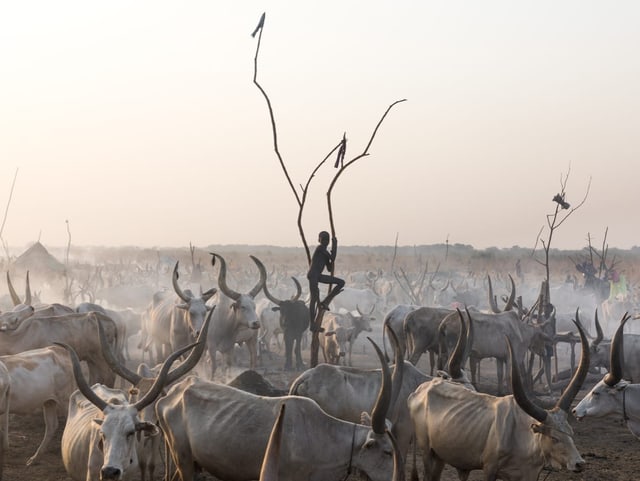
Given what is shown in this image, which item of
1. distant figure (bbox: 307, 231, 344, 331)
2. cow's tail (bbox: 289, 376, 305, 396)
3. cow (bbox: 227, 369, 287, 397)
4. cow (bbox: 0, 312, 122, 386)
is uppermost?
distant figure (bbox: 307, 231, 344, 331)

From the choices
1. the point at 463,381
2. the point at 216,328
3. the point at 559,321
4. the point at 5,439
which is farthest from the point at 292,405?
the point at 559,321

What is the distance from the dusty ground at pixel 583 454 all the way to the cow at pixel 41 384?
0.24 metres

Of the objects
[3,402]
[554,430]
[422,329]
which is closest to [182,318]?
[422,329]

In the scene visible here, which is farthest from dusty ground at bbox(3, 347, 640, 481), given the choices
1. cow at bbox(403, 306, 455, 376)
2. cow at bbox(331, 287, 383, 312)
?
cow at bbox(331, 287, 383, 312)

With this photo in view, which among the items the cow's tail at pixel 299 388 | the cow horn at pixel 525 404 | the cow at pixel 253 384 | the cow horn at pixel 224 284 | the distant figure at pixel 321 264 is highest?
the distant figure at pixel 321 264

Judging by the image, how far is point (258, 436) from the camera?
7.66 meters

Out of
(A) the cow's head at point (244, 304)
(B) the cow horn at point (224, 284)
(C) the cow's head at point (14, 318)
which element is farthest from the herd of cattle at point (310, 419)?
(A) the cow's head at point (244, 304)

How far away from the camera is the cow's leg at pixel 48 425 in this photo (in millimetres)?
10859

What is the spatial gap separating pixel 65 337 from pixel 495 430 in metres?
7.91

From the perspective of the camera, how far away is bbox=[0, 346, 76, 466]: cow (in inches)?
424

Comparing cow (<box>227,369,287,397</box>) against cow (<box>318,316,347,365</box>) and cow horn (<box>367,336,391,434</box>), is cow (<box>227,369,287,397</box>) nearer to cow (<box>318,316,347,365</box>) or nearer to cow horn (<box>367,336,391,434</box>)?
cow (<box>318,316,347,365</box>)

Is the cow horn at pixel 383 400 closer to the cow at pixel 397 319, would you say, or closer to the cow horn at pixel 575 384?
the cow horn at pixel 575 384

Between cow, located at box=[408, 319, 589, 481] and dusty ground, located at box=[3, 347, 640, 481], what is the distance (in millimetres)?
566

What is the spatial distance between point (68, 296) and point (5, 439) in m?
24.0
